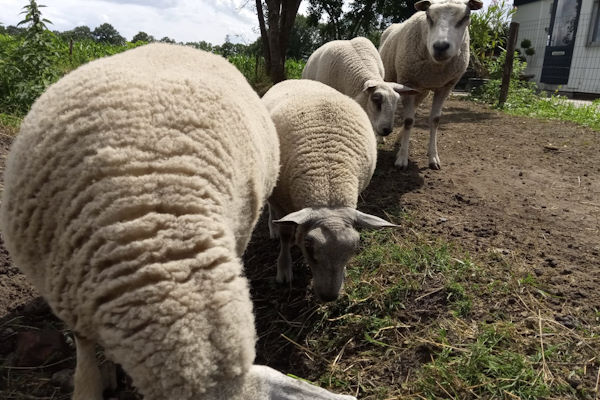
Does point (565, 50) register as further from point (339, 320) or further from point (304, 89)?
point (339, 320)

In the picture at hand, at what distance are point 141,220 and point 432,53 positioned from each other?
167 inches

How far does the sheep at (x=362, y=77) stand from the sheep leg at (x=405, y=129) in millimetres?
265

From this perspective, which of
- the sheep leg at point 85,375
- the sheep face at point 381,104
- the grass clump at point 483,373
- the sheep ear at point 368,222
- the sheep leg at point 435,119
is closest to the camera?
the sheep leg at point 85,375

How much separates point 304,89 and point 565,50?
639 inches

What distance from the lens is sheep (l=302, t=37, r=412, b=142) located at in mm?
4727

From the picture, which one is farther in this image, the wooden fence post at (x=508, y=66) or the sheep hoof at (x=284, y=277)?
the wooden fence post at (x=508, y=66)

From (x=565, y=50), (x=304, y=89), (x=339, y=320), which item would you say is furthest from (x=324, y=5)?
(x=339, y=320)

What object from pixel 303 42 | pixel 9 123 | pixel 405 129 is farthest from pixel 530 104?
pixel 303 42

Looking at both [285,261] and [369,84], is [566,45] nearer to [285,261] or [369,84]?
[369,84]

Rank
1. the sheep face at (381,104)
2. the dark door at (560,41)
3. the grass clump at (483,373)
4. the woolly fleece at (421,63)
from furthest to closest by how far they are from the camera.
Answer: the dark door at (560,41) < the woolly fleece at (421,63) < the sheep face at (381,104) < the grass clump at (483,373)

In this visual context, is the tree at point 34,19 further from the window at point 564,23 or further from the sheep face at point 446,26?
the window at point 564,23

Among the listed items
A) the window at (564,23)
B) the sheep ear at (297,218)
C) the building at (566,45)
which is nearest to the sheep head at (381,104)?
the sheep ear at (297,218)

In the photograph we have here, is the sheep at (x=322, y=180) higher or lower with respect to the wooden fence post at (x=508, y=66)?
lower

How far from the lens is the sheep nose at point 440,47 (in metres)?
4.62
